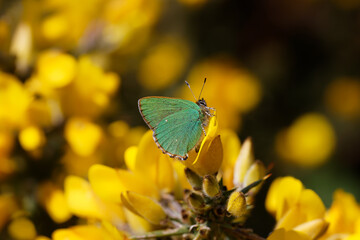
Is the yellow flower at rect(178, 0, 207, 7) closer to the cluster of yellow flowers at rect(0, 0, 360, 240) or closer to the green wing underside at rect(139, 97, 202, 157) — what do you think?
the cluster of yellow flowers at rect(0, 0, 360, 240)

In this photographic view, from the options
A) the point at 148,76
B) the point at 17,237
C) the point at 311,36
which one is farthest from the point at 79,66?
the point at 311,36

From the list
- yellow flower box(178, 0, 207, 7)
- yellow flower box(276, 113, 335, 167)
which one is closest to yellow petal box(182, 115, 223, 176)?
yellow flower box(276, 113, 335, 167)

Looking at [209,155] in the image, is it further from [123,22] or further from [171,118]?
[123,22]

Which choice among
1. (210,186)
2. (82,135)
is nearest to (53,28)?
(82,135)

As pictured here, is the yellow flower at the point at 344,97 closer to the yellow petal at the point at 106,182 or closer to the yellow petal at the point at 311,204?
the yellow petal at the point at 311,204

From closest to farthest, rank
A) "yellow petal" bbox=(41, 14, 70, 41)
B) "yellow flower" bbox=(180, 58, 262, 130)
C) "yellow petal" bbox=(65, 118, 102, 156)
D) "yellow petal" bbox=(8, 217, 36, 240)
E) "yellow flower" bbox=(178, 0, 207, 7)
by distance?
"yellow petal" bbox=(8, 217, 36, 240) → "yellow petal" bbox=(65, 118, 102, 156) → "yellow petal" bbox=(41, 14, 70, 41) → "yellow flower" bbox=(180, 58, 262, 130) → "yellow flower" bbox=(178, 0, 207, 7)
